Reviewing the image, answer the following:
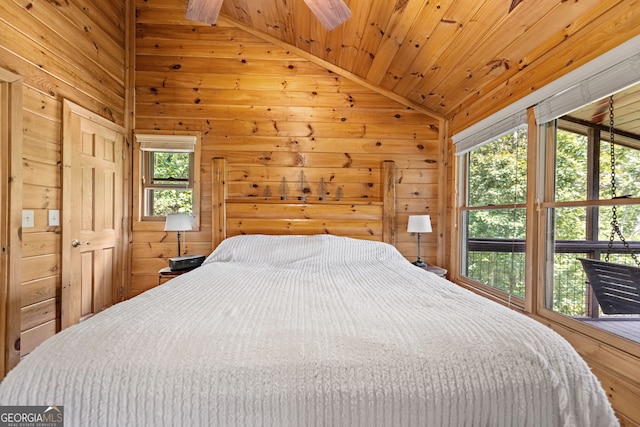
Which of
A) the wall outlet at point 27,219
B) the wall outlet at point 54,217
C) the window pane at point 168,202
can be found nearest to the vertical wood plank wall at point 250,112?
the window pane at point 168,202

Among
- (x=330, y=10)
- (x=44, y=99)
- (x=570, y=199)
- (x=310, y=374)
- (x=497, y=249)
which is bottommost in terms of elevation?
(x=310, y=374)

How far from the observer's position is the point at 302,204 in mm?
2953

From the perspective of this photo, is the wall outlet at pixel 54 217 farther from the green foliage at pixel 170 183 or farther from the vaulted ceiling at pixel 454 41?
the vaulted ceiling at pixel 454 41

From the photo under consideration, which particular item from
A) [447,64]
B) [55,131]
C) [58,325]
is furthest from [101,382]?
[447,64]

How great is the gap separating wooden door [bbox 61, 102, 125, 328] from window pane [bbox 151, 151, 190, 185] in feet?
1.03

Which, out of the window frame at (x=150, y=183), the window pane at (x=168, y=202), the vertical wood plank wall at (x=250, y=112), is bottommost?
the window pane at (x=168, y=202)

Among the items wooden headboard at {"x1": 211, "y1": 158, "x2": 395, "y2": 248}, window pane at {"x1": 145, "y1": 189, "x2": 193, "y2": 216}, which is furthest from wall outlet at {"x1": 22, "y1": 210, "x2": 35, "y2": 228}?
wooden headboard at {"x1": 211, "y1": 158, "x2": 395, "y2": 248}

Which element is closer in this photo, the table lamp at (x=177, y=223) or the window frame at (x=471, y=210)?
the window frame at (x=471, y=210)

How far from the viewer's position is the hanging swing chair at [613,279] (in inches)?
55.7

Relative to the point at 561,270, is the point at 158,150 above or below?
above

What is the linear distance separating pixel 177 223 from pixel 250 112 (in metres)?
1.32

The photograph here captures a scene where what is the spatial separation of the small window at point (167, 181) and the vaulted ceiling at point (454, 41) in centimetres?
149

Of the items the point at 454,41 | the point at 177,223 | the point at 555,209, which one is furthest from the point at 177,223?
the point at 555,209

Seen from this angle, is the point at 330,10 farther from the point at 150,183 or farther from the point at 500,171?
the point at 150,183
